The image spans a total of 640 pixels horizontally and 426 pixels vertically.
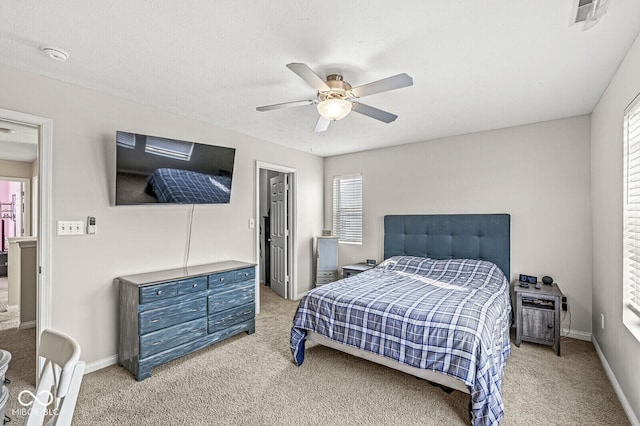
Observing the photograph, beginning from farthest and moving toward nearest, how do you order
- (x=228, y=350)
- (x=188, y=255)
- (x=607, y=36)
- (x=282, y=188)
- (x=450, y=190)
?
(x=282, y=188), (x=450, y=190), (x=188, y=255), (x=228, y=350), (x=607, y=36)

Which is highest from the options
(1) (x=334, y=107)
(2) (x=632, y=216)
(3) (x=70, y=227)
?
(1) (x=334, y=107)

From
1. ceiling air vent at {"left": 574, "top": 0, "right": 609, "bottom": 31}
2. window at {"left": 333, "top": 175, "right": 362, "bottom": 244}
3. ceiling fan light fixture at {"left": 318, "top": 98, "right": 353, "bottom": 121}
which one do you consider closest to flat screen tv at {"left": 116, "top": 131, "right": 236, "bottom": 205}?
ceiling fan light fixture at {"left": 318, "top": 98, "right": 353, "bottom": 121}

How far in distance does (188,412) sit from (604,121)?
4157 mm

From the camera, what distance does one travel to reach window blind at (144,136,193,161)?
290cm

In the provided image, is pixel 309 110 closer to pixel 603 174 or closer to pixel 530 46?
pixel 530 46

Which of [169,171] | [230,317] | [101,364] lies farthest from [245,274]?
[101,364]

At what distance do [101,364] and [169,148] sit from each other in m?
2.05

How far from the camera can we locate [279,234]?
5312mm

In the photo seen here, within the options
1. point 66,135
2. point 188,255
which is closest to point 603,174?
point 188,255

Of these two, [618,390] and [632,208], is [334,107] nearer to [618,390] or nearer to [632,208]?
[632,208]

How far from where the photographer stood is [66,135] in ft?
8.60

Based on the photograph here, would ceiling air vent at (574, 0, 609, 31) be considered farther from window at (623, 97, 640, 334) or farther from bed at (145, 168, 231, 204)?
bed at (145, 168, 231, 204)

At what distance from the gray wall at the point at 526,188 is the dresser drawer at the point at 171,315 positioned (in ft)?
9.92

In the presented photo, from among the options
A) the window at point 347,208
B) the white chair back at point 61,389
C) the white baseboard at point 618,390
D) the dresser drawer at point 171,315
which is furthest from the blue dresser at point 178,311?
the white baseboard at point 618,390
